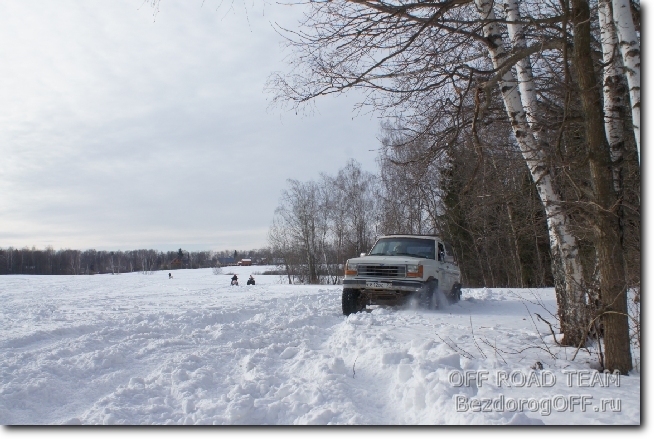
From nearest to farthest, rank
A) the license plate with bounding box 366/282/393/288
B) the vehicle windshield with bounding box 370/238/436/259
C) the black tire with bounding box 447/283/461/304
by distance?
the license plate with bounding box 366/282/393/288
the vehicle windshield with bounding box 370/238/436/259
the black tire with bounding box 447/283/461/304

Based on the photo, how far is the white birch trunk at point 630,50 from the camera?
13.0 ft

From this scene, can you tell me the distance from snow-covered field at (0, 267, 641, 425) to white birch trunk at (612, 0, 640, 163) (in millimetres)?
2326

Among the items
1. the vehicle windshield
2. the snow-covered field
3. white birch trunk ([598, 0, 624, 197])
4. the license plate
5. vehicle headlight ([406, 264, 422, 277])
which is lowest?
the snow-covered field

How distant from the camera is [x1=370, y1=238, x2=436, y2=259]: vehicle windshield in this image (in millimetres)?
10422

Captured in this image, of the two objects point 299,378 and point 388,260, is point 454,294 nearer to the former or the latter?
point 388,260

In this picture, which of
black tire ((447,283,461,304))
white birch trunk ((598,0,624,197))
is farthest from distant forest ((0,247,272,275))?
white birch trunk ((598,0,624,197))

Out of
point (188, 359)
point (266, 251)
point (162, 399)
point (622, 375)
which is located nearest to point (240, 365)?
point (188, 359)

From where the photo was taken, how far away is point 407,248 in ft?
34.7

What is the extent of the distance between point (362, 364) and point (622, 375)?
2.46 metres

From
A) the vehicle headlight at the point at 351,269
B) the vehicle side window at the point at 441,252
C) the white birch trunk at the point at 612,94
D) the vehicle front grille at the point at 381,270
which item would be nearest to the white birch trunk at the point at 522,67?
the white birch trunk at the point at 612,94

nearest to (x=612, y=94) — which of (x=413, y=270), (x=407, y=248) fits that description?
(x=413, y=270)

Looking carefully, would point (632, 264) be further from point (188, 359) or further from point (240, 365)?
point (188, 359)

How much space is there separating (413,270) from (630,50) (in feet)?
19.7

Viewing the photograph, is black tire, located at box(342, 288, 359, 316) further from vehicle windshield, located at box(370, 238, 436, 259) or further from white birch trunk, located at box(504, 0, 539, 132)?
white birch trunk, located at box(504, 0, 539, 132)
